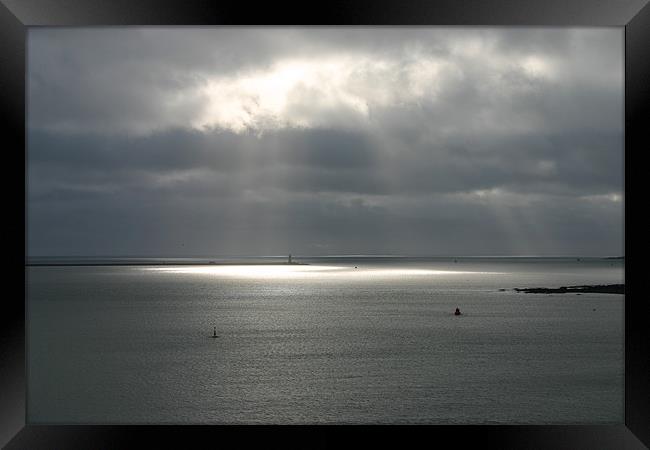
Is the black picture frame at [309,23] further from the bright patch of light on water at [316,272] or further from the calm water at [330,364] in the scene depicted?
the bright patch of light on water at [316,272]

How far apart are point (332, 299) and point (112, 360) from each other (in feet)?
70.9

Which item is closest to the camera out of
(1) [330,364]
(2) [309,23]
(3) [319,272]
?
(2) [309,23]

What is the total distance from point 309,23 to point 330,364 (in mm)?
15215

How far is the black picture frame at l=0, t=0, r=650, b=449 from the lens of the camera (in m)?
2.79

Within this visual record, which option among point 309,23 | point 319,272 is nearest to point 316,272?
point 319,272

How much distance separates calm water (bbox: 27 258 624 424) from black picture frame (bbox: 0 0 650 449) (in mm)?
9268

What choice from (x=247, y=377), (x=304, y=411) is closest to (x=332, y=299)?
(x=247, y=377)

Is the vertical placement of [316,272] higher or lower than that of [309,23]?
lower

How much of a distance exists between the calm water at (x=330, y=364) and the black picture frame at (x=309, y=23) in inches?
365

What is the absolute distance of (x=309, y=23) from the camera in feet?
9.61

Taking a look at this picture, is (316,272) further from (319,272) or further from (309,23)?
(309,23)

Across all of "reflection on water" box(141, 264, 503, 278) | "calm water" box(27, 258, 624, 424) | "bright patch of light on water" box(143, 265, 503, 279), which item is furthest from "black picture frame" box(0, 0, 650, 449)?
"bright patch of light on water" box(143, 265, 503, 279)

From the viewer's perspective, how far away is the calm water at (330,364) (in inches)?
521

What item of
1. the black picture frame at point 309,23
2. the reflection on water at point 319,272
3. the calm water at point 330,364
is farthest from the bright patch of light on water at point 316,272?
the black picture frame at point 309,23
